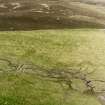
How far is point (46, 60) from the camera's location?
7.75 m

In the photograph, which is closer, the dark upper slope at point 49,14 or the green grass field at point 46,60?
the green grass field at point 46,60

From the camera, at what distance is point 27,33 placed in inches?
387

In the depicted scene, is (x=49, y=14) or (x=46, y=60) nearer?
(x=46, y=60)

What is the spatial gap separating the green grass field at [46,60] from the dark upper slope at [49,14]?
911 mm

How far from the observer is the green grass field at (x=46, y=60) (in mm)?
6020

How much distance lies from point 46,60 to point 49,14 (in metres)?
5.15

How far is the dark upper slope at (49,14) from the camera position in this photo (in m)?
11.2

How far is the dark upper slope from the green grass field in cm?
91

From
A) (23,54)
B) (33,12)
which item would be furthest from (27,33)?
(33,12)

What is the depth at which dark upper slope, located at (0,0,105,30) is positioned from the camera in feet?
36.8

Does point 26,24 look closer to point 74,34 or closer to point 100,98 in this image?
point 74,34

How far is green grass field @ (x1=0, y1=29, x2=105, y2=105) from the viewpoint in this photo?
6020 millimetres

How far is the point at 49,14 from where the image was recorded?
12.5m

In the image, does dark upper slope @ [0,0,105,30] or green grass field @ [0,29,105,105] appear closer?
green grass field @ [0,29,105,105]
